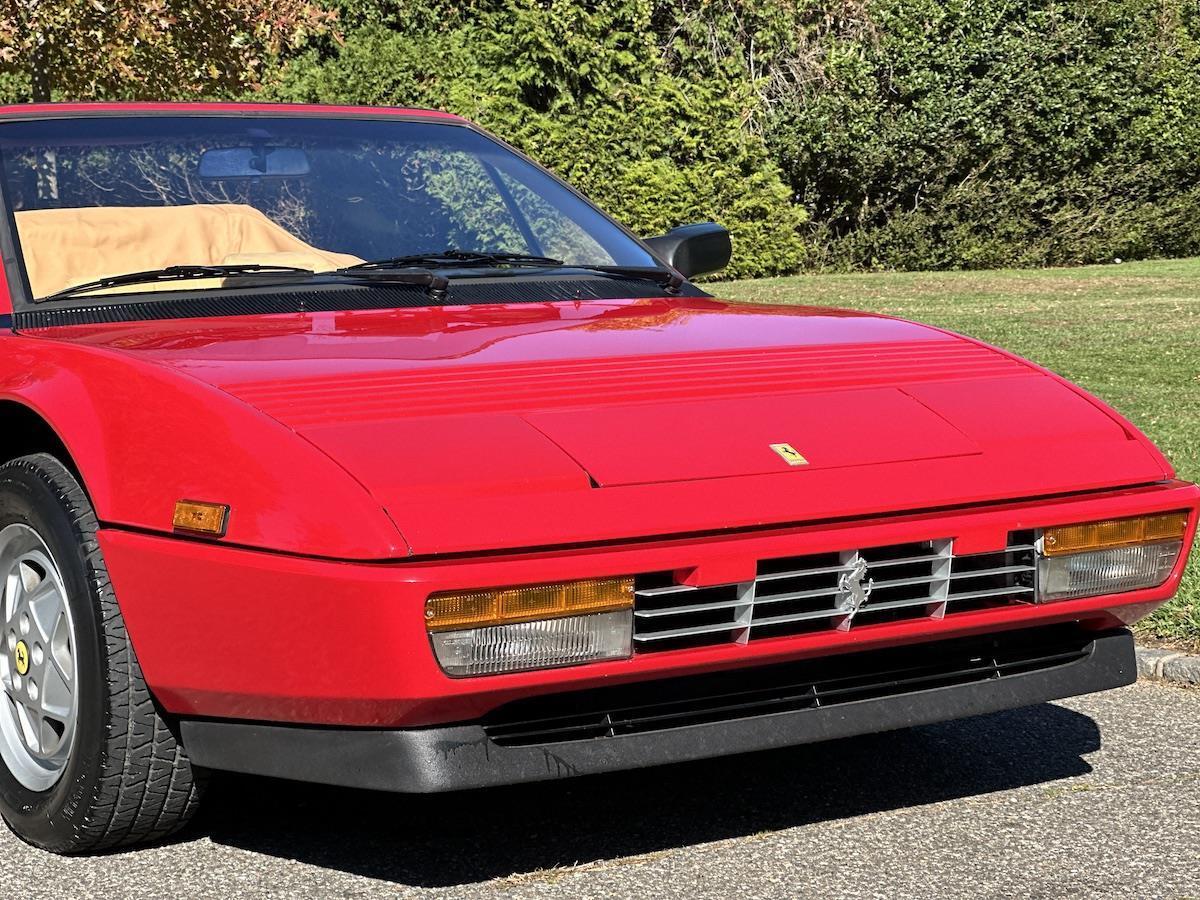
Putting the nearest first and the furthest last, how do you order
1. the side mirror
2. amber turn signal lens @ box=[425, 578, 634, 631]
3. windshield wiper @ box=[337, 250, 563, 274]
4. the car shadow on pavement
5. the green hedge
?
amber turn signal lens @ box=[425, 578, 634, 631], the car shadow on pavement, windshield wiper @ box=[337, 250, 563, 274], the side mirror, the green hedge

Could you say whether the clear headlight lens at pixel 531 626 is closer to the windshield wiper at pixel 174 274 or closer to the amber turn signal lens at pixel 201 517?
the amber turn signal lens at pixel 201 517

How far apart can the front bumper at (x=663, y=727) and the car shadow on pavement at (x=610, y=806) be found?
386mm

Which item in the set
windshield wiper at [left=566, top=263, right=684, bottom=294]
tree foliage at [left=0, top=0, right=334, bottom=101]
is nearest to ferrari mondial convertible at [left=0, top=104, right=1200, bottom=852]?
windshield wiper at [left=566, top=263, right=684, bottom=294]

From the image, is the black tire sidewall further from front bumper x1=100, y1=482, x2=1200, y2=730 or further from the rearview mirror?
the rearview mirror

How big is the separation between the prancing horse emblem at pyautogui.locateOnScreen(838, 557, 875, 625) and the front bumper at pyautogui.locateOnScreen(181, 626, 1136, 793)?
0.17 meters

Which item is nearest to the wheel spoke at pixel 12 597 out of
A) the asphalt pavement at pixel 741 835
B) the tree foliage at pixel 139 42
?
the asphalt pavement at pixel 741 835

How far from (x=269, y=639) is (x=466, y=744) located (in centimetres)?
37

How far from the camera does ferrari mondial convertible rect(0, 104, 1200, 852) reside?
9.51 ft

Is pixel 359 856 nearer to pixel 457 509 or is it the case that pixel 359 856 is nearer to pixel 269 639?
pixel 269 639

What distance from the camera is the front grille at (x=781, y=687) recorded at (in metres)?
3.07

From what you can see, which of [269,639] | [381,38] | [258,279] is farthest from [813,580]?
[381,38]

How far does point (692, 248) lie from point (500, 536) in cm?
217

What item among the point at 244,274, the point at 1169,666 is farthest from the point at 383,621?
the point at 1169,666

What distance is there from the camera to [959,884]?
3.24 meters
